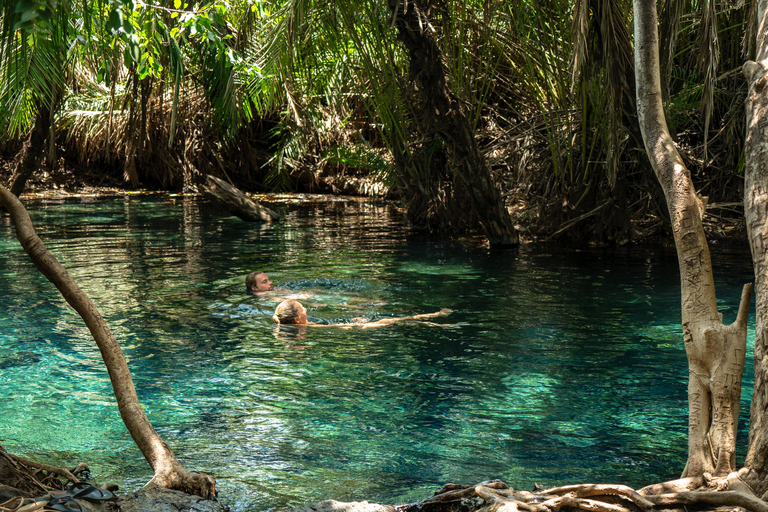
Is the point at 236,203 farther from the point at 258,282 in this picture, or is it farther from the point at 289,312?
the point at 289,312

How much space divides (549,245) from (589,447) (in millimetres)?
9005

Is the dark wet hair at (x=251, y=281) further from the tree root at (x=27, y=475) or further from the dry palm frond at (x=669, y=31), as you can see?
the tree root at (x=27, y=475)

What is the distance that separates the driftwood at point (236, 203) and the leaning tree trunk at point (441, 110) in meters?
Answer: 6.22

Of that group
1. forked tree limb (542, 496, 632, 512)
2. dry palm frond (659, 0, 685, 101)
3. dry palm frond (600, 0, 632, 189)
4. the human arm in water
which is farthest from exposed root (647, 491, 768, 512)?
dry palm frond (600, 0, 632, 189)

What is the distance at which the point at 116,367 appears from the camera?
3.73 metres

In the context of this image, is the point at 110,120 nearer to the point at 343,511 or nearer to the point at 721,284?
the point at 721,284

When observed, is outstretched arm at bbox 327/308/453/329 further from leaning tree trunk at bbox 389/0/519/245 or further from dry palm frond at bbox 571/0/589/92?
leaning tree trunk at bbox 389/0/519/245

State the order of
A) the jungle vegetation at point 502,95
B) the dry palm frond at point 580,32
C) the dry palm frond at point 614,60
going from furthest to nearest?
the jungle vegetation at point 502,95 < the dry palm frond at point 614,60 < the dry palm frond at point 580,32

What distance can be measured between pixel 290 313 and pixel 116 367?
171 inches

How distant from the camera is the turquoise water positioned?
464 cm

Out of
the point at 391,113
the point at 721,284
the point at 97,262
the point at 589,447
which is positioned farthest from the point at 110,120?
the point at 589,447

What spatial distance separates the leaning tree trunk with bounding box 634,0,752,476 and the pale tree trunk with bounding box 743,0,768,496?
0.41 ft

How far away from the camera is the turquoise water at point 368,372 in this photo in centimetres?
464

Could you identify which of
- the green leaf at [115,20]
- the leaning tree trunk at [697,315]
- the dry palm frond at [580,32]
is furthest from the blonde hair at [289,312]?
the green leaf at [115,20]
